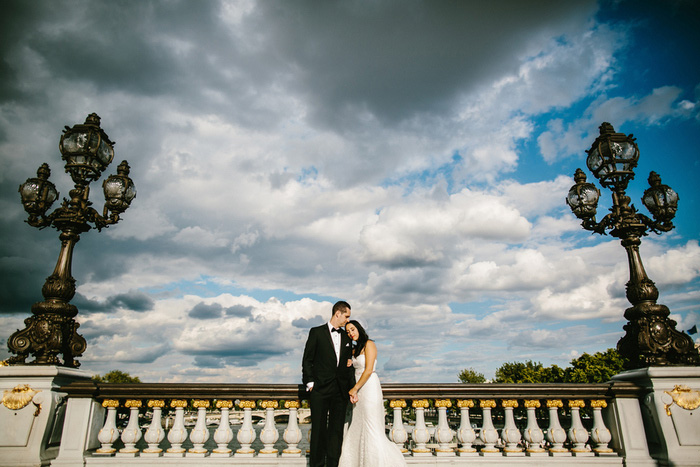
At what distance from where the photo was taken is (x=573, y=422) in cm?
681

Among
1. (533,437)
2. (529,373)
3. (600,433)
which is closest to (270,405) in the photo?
(533,437)

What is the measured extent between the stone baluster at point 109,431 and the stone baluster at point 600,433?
24.9ft

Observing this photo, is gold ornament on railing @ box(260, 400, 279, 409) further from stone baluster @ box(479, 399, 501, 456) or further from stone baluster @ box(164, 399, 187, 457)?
stone baluster @ box(479, 399, 501, 456)

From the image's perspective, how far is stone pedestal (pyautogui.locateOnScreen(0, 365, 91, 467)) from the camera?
248 inches

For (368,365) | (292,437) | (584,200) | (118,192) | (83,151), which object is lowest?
(292,437)

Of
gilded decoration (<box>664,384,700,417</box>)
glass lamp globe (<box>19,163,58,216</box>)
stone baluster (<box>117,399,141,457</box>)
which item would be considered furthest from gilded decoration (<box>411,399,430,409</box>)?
glass lamp globe (<box>19,163,58,216</box>)

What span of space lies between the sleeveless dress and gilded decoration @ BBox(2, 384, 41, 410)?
487 cm

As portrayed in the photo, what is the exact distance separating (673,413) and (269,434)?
629 cm

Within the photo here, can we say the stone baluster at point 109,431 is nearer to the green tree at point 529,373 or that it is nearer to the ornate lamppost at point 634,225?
the ornate lamppost at point 634,225

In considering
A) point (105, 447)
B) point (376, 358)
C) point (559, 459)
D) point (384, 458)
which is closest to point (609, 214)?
point (559, 459)

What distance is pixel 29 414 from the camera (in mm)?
6414

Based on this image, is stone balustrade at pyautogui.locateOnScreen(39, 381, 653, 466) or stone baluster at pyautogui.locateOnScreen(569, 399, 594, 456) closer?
stone balustrade at pyautogui.locateOnScreen(39, 381, 653, 466)

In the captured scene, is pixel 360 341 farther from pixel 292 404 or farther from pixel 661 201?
pixel 661 201

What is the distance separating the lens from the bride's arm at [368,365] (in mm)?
6121
